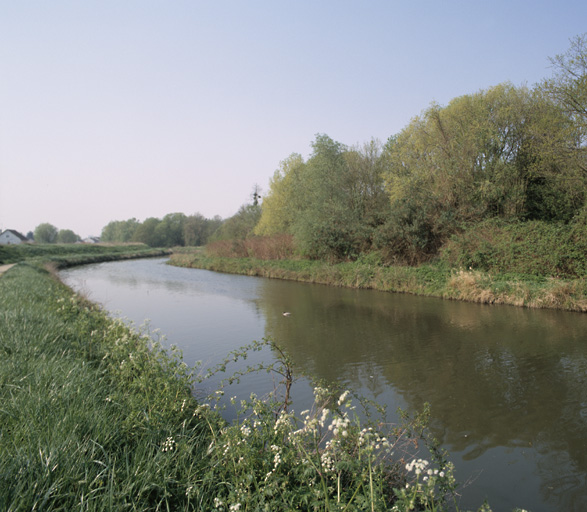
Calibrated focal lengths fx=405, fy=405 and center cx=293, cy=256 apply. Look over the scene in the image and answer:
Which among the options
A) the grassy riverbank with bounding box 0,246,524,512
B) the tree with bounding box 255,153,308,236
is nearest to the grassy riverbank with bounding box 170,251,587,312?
the tree with bounding box 255,153,308,236

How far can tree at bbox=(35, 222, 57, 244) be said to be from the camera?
330 ft

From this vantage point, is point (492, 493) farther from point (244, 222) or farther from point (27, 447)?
point (244, 222)

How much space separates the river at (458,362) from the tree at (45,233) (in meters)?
99.3

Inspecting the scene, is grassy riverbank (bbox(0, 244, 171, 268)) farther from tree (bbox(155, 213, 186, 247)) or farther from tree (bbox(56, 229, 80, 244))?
tree (bbox(56, 229, 80, 244))

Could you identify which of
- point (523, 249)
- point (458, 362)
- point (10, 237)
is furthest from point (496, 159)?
point (10, 237)

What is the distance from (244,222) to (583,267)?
103 feet

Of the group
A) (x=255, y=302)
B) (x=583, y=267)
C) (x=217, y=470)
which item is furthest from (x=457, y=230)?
(x=217, y=470)

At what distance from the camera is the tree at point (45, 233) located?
100562mm

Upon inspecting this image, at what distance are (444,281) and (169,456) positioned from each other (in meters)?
16.1

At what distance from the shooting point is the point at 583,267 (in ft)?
45.5

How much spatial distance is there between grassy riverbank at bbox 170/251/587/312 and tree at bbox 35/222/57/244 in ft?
307

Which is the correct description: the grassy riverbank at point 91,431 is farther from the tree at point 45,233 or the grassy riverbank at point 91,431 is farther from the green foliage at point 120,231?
the tree at point 45,233

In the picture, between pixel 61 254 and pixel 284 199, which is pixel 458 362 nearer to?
pixel 284 199

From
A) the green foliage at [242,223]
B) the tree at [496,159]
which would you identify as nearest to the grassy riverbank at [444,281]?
the tree at [496,159]
